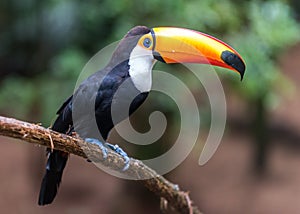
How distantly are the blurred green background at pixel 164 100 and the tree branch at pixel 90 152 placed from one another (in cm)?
162

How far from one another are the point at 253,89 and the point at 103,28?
124 cm

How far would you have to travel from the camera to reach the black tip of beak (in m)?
1.98

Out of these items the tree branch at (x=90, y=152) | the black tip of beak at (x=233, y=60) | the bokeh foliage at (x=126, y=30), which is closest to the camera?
the tree branch at (x=90, y=152)

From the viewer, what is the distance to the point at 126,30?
12.3ft

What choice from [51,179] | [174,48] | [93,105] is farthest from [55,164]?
[174,48]


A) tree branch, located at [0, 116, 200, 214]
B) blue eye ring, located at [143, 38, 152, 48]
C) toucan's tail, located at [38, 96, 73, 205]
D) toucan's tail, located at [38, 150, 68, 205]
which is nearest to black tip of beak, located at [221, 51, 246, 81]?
blue eye ring, located at [143, 38, 152, 48]

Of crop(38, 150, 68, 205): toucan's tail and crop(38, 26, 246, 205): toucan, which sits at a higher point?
crop(38, 26, 246, 205): toucan

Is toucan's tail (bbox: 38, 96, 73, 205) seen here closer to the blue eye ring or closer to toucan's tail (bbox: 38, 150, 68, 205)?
toucan's tail (bbox: 38, 150, 68, 205)

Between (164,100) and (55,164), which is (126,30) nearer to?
(164,100)

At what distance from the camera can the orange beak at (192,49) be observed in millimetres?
2018

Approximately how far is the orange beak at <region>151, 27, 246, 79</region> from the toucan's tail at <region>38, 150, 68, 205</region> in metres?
0.59

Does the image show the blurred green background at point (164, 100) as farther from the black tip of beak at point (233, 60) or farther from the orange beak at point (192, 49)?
the black tip of beak at point (233, 60)

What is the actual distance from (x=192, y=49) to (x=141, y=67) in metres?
0.24

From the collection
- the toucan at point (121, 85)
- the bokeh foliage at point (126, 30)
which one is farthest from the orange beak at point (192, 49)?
the bokeh foliage at point (126, 30)
